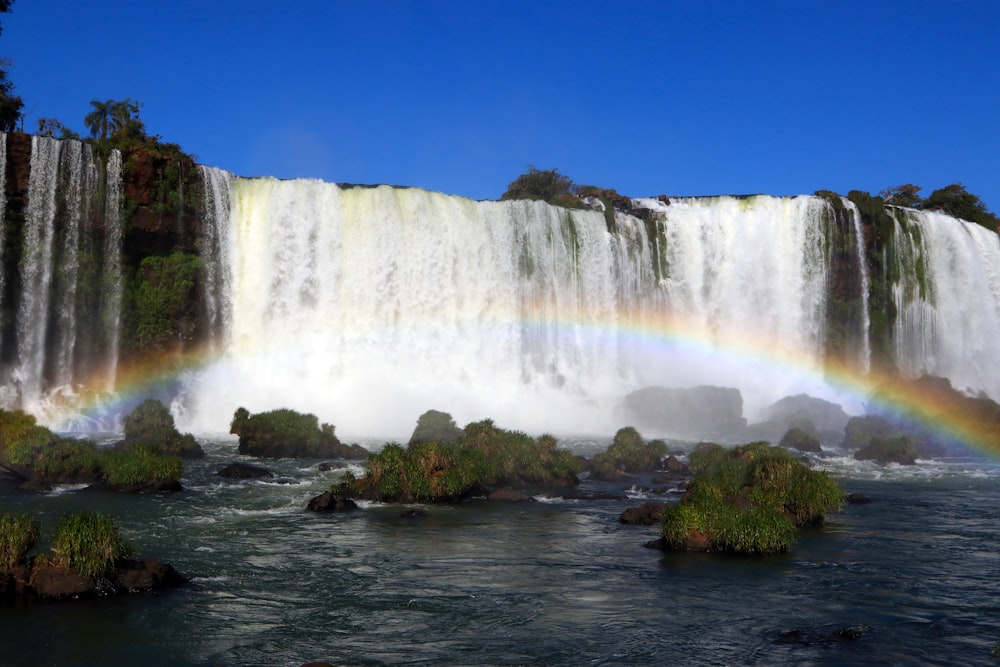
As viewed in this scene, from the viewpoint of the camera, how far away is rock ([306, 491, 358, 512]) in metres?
21.4

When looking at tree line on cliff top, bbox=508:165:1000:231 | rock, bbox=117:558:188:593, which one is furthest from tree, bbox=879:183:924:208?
rock, bbox=117:558:188:593

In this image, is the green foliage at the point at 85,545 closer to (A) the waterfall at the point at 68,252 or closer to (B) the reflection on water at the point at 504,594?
(B) the reflection on water at the point at 504,594

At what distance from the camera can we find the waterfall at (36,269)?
36.6 metres

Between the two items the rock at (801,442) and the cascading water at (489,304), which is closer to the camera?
the rock at (801,442)

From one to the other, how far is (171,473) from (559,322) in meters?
27.1

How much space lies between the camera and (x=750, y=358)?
2088 inches

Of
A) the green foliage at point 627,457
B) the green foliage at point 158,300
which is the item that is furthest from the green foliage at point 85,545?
the green foliage at point 158,300

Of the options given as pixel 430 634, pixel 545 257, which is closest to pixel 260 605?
pixel 430 634

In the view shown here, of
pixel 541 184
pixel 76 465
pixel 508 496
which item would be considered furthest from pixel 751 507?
pixel 541 184

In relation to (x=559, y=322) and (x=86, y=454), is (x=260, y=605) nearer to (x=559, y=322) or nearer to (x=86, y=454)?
(x=86, y=454)

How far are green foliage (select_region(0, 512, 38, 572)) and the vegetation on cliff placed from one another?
9.92 metres

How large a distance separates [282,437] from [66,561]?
670 inches

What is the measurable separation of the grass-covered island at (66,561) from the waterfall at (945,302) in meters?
48.3

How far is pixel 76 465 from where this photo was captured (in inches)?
925
